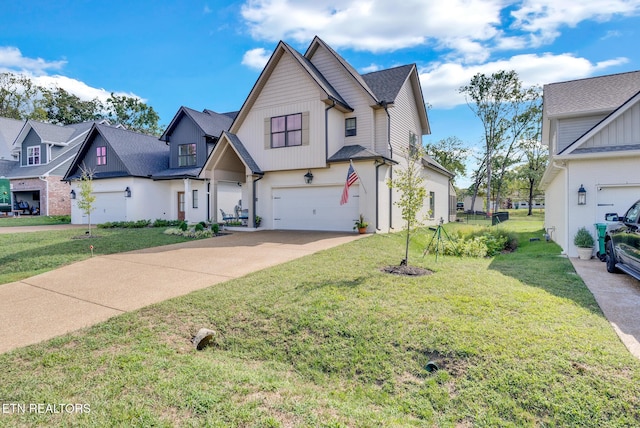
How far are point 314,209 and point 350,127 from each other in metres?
4.41

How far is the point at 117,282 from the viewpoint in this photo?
7.04 m

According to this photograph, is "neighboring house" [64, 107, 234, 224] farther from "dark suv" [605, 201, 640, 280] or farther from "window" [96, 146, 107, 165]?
"dark suv" [605, 201, 640, 280]

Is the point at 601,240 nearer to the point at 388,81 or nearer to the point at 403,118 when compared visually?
the point at 403,118

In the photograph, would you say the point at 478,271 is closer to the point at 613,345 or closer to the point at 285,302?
the point at 613,345

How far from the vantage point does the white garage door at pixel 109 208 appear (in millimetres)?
21438

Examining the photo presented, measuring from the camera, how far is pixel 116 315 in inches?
201

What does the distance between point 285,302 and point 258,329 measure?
0.78m

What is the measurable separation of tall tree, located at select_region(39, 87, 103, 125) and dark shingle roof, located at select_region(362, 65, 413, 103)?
40741 mm

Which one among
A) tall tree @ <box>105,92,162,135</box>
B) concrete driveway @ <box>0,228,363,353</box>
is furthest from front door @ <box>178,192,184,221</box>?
tall tree @ <box>105,92,162,135</box>

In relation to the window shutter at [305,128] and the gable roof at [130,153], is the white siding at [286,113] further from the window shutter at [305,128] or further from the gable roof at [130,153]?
the gable roof at [130,153]

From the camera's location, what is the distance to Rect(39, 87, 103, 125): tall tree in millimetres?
40250

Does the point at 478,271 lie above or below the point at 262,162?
below

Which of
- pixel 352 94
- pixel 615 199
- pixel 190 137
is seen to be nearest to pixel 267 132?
pixel 352 94

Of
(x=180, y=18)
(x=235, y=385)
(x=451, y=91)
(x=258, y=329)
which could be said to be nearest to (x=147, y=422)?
(x=235, y=385)
